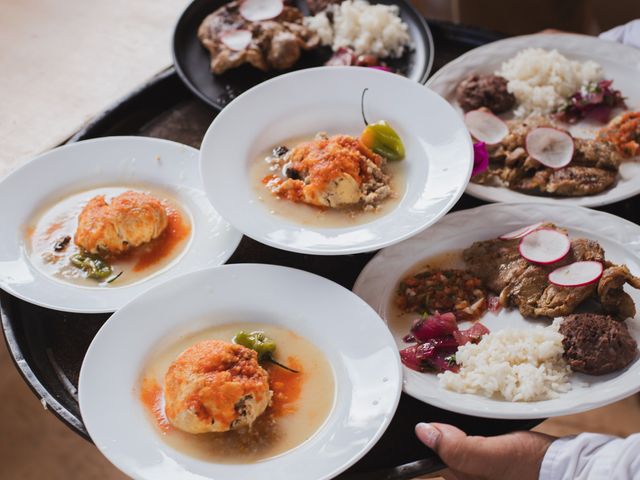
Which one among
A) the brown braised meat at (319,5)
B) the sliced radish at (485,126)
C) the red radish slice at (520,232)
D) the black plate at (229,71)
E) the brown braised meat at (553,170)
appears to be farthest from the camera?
the brown braised meat at (319,5)

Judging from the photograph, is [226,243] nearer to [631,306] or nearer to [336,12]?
[631,306]

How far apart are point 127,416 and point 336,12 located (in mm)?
2224

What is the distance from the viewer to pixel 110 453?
77.0 inches

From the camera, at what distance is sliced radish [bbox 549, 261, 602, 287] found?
7.59 feet

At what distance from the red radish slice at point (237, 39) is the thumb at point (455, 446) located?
195 cm

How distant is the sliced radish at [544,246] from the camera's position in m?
2.41

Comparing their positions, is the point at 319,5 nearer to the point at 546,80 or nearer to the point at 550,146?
the point at 546,80

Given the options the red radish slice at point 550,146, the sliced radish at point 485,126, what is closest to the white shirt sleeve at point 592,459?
the red radish slice at point 550,146

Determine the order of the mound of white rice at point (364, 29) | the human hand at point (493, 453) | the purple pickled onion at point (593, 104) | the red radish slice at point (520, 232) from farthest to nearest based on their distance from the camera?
the mound of white rice at point (364, 29)
the purple pickled onion at point (593, 104)
the red radish slice at point (520, 232)
the human hand at point (493, 453)

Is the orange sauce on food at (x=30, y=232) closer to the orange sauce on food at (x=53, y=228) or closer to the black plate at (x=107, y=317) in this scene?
the orange sauce on food at (x=53, y=228)

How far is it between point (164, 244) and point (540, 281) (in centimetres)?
126

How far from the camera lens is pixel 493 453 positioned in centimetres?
203

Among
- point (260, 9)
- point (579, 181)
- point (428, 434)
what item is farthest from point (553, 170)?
point (260, 9)

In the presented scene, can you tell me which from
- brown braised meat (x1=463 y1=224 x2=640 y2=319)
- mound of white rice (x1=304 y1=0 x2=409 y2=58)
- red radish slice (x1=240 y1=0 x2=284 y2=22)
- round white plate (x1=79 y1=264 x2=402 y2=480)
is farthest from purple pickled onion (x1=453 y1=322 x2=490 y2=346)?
red radish slice (x1=240 y1=0 x2=284 y2=22)
